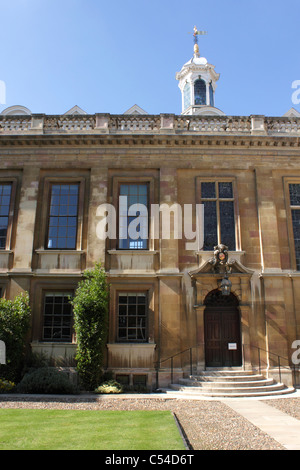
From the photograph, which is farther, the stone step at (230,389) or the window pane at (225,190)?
the window pane at (225,190)

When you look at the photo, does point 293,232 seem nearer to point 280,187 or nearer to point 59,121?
point 280,187

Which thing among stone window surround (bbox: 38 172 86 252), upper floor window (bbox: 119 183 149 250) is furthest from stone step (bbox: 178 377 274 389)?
stone window surround (bbox: 38 172 86 252)

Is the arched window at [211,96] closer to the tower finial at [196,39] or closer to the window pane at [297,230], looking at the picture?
the tower finial at [196,39]

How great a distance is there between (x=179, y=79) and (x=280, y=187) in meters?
20.6

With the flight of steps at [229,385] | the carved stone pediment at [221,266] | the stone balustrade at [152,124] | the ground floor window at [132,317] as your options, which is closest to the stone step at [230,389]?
the flight of steps at [229,385]

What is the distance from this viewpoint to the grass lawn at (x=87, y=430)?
21.1ft

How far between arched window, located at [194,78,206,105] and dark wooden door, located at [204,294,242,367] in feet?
69.1

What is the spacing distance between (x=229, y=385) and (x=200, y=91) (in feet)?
82.7

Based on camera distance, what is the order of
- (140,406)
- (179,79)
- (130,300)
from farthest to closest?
(179,79) < (130,300) < (140,406)

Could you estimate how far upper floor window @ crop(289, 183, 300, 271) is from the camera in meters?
16.6

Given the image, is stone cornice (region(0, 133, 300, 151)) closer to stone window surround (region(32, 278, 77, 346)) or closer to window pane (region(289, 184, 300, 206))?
window pane (region(289, 184, 300, 206))

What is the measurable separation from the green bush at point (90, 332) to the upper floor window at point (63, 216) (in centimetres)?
314

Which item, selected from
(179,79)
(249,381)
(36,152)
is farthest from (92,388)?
(179,79)
